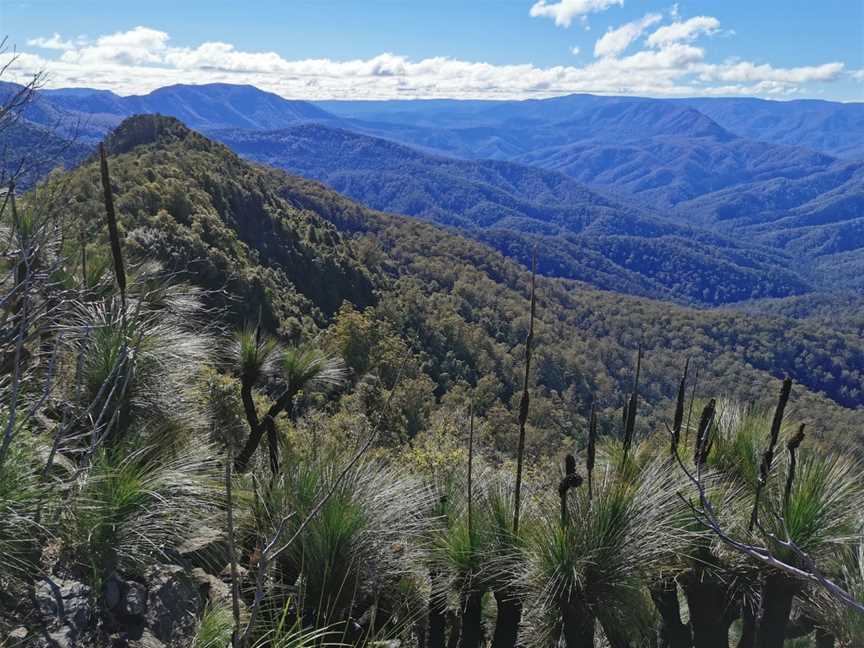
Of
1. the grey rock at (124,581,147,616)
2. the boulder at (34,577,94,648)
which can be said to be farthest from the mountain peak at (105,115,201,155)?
the boulder at (34,577,94,648)

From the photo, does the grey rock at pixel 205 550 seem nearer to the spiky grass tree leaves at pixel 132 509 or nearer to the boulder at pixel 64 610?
the spiky grass tree leaves at pixel 132 509

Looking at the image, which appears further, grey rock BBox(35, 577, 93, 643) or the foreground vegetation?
the foreground vegetation

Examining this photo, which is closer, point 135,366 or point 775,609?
point 775,609

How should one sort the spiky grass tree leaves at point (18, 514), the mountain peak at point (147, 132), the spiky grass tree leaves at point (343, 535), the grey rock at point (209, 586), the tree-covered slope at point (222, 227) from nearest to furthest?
the spiky grass tree leaves at point (18, 514), the spiky grass tree leaves at point (343, 535), the grey rock at point (209, 586), the tree-covered slope at point (222, 227), the mountain peak at point (147, 132)

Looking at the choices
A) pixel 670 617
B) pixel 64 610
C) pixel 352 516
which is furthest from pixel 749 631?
pixel 64 610

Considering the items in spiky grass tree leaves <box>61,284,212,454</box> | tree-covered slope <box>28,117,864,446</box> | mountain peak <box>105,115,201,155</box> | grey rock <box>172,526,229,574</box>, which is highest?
mountain peak <box>105,115,201,155</box>

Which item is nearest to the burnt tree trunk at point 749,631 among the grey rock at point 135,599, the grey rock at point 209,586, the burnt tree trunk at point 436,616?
the burnt tree trunk at point 436,616

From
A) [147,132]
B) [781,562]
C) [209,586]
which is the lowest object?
[209,586]

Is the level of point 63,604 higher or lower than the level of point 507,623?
higher

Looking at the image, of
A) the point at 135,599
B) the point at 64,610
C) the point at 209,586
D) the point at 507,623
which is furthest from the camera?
the point at 507,623

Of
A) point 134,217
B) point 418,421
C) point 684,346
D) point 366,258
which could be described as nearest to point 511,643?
point 418,421

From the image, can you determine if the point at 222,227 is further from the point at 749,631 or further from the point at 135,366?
the point at 749,631

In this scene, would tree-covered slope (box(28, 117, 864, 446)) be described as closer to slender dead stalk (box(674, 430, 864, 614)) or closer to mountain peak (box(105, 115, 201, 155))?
mountain peak (box(105, 115, 201, 155))

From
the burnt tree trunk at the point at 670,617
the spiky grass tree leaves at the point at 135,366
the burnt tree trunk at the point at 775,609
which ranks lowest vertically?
the burnt tree trunk at the point at 670,617
